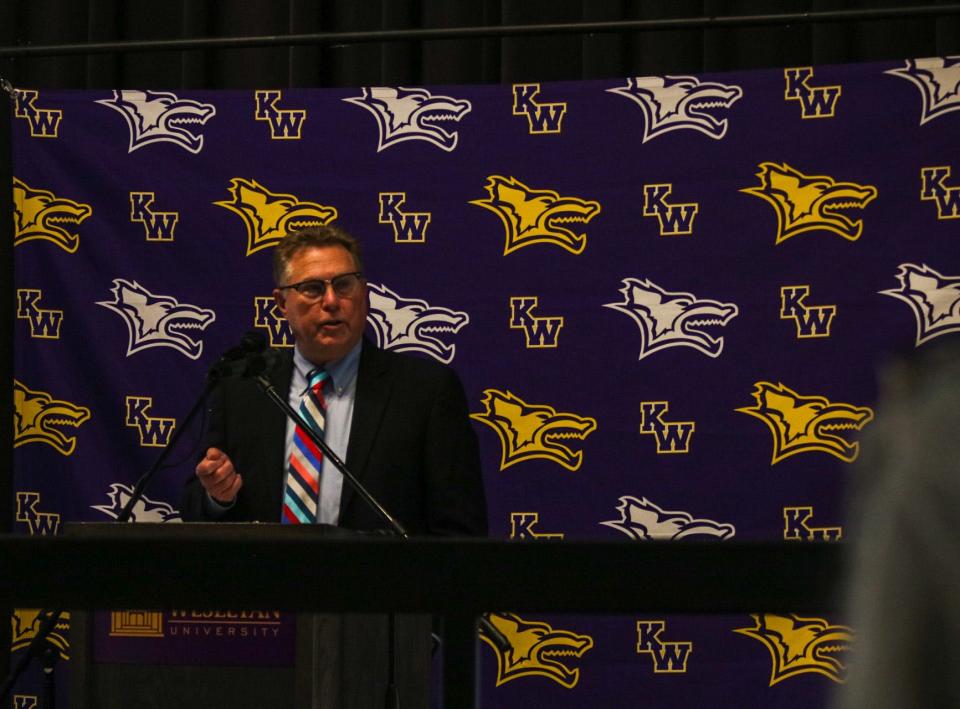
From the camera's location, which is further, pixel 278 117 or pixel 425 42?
pixel 425 42

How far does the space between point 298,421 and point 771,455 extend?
140 centimetres

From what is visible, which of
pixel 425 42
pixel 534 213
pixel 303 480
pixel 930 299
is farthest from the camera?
pixel 425 42

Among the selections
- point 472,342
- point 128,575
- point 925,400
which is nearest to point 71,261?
point 472,342

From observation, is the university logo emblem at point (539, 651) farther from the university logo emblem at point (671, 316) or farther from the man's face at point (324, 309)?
the man's face at point (324, 309)

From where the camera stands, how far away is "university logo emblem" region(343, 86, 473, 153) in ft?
11.2

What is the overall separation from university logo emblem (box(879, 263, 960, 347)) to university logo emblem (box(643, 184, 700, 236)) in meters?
0.52

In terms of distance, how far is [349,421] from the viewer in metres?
2.84

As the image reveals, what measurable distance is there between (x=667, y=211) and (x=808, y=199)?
34 cm

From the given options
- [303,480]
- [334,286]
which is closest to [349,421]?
[303,480]

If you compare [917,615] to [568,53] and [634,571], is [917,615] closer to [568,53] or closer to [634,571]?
[634,571]

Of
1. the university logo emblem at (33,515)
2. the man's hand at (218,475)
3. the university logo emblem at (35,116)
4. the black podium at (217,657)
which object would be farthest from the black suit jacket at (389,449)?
the university logo emblem at (35,116)

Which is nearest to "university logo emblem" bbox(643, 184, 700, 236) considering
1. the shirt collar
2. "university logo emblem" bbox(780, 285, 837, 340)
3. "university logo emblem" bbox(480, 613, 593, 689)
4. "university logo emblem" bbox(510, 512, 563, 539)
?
"university logo emblem" bbox(780, 285, 837, 340)

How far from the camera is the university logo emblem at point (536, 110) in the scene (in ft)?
11.1

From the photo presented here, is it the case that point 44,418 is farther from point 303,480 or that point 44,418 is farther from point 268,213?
point 303,480
